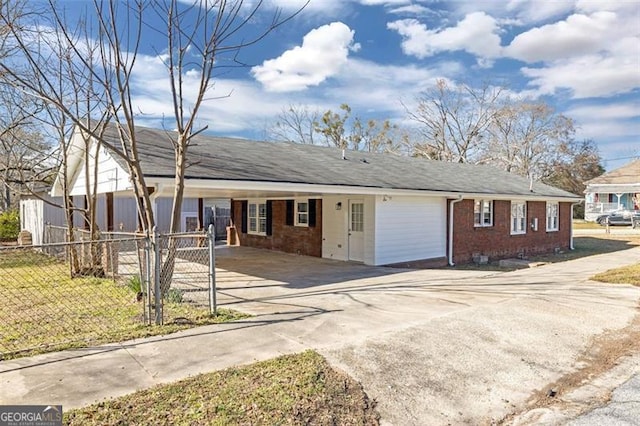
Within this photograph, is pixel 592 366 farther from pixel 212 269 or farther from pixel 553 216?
pixel 553 216

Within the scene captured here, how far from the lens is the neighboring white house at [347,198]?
10549 mm

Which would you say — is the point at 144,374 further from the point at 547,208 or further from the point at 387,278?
the point at 547,208

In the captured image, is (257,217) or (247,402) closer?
(247,402)

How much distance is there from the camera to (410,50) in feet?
79.3

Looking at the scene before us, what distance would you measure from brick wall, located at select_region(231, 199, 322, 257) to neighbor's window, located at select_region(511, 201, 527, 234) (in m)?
8.47

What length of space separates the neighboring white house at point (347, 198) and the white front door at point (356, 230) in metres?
0.03

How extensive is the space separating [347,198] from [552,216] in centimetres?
1192

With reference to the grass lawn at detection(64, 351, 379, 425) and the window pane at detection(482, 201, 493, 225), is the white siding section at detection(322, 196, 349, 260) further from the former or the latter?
the grass lawn at detection(64, 351, 379, 425)

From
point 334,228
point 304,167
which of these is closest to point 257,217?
point 334,228

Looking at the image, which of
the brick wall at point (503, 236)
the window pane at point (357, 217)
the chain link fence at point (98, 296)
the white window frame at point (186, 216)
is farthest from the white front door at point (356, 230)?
the white window frame at point (186, 216)

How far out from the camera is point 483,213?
16.4 metres

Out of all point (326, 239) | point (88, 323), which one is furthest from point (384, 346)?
point (326, 239)

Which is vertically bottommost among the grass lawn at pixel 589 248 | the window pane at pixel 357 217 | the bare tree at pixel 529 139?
the grass lawn at pixel 589 248

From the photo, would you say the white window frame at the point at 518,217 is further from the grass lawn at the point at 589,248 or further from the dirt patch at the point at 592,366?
the dirt patch at the point at 592,366
